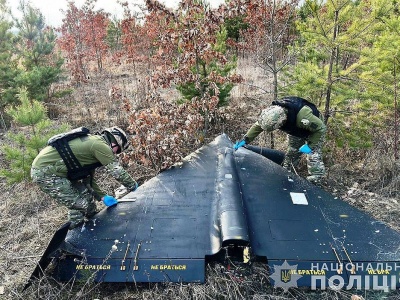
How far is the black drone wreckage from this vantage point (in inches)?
131

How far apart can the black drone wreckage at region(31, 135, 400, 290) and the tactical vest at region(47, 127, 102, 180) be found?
0.70 meters

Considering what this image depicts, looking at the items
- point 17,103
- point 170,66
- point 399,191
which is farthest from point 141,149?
point 17,103

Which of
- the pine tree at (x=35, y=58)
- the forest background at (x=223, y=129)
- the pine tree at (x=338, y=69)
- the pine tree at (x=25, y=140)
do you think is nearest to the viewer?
the forest background at (x=223, y=129)

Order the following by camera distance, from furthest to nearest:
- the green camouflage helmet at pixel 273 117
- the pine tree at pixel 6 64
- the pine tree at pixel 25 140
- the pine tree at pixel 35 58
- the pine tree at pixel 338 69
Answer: the pine tree at pixel 35 58 → the pine tree at pixel 6 64 → the pine tree at pixel 25 140 → the pine tree at pixel 338 69 → the green camouflage helmet at pixel 273 117

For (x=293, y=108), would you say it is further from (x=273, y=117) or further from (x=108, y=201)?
(x=108, y=201)

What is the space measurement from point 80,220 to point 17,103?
22.7 ft

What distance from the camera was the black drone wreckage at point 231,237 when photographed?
3338 mm

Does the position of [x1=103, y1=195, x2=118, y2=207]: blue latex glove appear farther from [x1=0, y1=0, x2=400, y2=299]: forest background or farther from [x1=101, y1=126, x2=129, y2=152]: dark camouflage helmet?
[x1=0, y1=0, x2=400, y2=299]: forest background

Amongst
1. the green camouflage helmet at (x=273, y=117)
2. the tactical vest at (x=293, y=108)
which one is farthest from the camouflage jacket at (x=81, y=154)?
the tactical vest at (x=293, y=108)

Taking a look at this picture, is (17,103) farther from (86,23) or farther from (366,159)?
(366,159)

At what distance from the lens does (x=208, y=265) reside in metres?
3.53

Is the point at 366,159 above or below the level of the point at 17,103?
below

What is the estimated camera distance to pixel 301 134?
540 cm

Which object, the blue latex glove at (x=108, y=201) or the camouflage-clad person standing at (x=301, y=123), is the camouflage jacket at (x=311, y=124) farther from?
the blue latex glove at (x=108, y=201)
